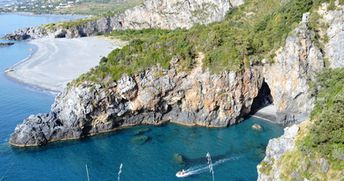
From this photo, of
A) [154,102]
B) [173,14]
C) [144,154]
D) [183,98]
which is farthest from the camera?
[173,14]

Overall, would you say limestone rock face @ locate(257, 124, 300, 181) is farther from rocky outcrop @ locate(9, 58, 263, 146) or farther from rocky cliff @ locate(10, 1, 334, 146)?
rocky outcrop @ locate(9, 58, 263, 146)

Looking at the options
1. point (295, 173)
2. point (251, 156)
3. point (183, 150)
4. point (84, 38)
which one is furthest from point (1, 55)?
point (295, 173)

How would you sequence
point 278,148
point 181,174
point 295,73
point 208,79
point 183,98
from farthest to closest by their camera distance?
point 183,98 < point 208,79 < point 295,73 < point 181,174 < point 278,148

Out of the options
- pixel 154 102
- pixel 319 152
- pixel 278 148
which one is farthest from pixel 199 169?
pixel 319 152

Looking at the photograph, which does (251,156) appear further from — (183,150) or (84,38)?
(84,38)

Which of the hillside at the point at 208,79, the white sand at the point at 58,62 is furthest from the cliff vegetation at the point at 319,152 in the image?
the white sand at the point at 58,62

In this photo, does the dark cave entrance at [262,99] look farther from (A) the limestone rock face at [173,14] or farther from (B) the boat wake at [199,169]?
(A) the limestone rock face at [173,14]

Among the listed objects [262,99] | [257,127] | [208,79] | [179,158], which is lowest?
[179,158]

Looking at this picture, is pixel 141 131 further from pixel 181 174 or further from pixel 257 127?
pixel 257 127
